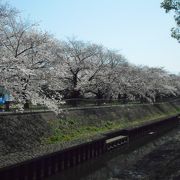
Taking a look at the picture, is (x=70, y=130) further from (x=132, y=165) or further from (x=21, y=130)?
(x=21, y=130)

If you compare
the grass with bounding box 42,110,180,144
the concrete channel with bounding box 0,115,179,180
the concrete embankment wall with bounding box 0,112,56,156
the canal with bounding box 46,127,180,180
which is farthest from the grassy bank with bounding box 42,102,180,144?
the canal with bounding box 46,127,180,180

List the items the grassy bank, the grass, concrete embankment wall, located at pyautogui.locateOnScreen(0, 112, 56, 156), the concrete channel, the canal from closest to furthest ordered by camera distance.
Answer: the concrete channel < concrete embankment wall, located at pyautogui.locateOnScreen(0, 112, 56, 156) < the canal < the grass < the grassy bank

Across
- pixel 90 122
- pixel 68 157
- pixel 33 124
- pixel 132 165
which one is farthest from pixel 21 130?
pixel 90 122

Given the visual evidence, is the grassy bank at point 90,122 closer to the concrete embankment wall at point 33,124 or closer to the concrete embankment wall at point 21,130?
the concrete embankment wall at point 33,124

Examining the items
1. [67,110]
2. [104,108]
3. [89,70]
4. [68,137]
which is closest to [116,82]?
[89,70]

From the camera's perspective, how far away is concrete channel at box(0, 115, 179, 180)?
21.4 meters

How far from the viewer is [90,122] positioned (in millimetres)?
38750

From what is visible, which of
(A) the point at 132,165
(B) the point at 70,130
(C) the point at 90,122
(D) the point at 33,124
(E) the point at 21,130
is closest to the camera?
(E) the point at 21,130

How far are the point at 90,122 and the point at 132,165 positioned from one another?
33.0ft

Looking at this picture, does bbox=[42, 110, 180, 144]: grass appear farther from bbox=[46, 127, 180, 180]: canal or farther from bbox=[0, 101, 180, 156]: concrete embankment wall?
bbox=[46, 127, 180, 180]: canal

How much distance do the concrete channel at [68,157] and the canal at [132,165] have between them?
490mm

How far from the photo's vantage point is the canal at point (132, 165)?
25.6 metres

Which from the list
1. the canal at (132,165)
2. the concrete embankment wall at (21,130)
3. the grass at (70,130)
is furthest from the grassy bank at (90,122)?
the canal at (132,165)

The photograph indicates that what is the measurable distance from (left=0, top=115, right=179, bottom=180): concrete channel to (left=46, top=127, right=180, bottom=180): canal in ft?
1.61
